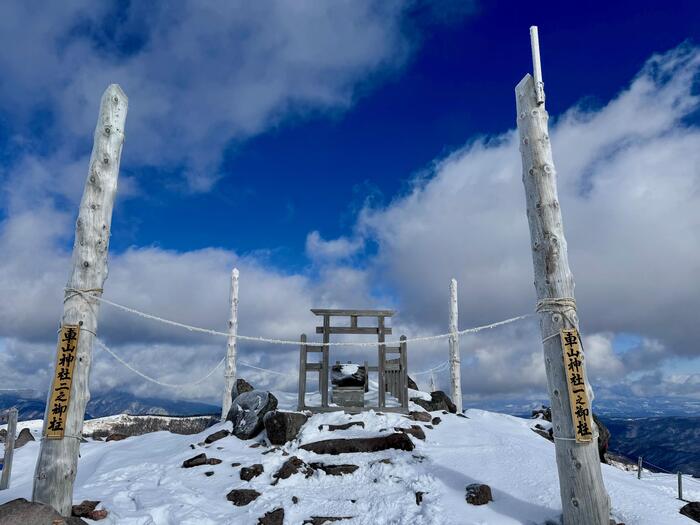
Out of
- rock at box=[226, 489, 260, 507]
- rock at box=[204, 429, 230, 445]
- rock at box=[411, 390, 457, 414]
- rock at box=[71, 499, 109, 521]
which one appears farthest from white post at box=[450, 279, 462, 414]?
rock at box=[71, 499, 109, 521]

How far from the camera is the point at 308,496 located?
27.0 feet

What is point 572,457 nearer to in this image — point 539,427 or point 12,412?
point 539,427

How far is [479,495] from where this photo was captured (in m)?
7.42

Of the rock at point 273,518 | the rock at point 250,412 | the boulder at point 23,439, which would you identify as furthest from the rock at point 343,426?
the boulder at point 23,439

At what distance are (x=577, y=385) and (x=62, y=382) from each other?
26.7ft

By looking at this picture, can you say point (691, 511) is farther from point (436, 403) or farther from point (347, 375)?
point (436, 403)

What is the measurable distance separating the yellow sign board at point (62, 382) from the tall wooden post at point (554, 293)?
304 inches

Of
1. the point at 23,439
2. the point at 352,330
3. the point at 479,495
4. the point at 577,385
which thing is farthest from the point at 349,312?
the point at 23,439

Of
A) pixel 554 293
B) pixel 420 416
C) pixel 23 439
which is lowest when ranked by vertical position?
pixel 23 439

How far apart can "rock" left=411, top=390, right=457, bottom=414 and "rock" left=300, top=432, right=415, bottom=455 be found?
6.23m

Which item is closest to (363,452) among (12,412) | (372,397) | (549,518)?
(549,518)

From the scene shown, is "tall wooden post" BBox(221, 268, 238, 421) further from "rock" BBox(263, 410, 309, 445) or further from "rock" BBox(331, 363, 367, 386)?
"rock" BBox(263, 410, 309, 445)

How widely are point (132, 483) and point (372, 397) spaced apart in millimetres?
8633

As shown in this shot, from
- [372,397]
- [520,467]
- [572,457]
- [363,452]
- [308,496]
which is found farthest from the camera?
[372,397]
